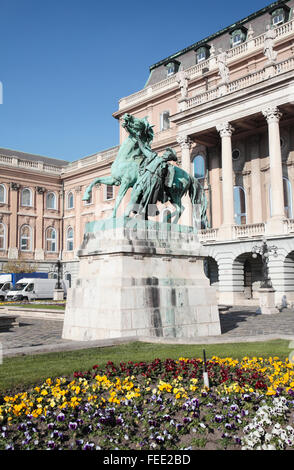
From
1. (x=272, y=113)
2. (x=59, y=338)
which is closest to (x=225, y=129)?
(x=272, y=113)

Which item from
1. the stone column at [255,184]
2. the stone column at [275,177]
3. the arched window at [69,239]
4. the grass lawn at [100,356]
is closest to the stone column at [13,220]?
the arched window at [69,239]

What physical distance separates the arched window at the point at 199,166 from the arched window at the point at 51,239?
80.0 ft

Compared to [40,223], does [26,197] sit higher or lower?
higher

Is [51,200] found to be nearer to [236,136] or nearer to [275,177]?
[236,136]

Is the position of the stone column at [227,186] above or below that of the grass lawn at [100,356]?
above

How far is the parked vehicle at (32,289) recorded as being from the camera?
39.0 m

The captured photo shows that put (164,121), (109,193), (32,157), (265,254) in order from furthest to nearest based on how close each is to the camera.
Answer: (32,157)
(109,193)
(164,121)
(265,254)

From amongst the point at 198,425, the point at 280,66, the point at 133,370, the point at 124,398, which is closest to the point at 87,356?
the point at 133,370

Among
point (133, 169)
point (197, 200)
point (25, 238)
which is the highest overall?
point (25, 238)

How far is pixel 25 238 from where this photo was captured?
5244 cm

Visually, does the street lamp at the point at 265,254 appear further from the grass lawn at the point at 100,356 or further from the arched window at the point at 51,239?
the arched window at the point at 51,239

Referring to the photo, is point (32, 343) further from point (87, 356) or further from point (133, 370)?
point (133, 370)

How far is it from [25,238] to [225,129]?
1180 inches

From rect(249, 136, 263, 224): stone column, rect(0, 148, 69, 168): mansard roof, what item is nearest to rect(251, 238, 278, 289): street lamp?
rect(249, 136, 263, 224): stone column
